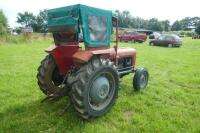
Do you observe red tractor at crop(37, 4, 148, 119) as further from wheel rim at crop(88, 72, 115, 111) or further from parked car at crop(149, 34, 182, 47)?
parked car at crop(149, 34, 182, 47)

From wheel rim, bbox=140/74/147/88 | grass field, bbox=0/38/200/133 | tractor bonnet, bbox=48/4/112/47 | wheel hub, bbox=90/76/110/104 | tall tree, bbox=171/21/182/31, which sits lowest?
grass field, bbox=0/38/200/133

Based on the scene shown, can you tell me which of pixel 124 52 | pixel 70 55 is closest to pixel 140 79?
pixel 124 52

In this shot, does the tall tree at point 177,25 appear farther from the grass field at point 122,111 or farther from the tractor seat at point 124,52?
the tractor seat at point 124,52

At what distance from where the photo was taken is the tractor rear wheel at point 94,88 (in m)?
4.20

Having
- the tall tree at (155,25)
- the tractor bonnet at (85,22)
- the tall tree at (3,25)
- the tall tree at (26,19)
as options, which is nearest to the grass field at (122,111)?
the tractor bonnet at (85,22)

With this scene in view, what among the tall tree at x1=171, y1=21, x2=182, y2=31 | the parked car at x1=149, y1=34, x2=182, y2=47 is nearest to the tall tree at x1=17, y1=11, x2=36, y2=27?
the parked car at x1=149, y1=34, x2=182, y2=47

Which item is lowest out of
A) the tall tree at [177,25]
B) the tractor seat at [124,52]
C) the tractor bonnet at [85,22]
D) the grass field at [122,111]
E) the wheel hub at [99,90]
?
the grass field at [122,111]

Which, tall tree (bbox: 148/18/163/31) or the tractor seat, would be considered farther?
tall tree (bbox: 148/18/163/31)

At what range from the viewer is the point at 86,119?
4426mm

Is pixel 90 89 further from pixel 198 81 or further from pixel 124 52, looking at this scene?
pixel 198 81

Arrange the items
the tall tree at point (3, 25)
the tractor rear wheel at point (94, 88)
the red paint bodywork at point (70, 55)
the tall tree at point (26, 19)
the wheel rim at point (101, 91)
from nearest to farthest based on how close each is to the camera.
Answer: the tractor rear wheel at point (94, 88)
the red paint bodywork at point (70, 55)
the wheel rim at point (101, 91)
the tall tree at point (3, 25)
the tall tree at point (26, 19)

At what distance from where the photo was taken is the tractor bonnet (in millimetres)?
4262

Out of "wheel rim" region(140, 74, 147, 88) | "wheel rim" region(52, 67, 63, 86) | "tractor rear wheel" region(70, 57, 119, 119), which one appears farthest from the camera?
"wheel rim" region(140, 74, 147, 88)

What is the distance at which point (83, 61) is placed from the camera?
4219mm
